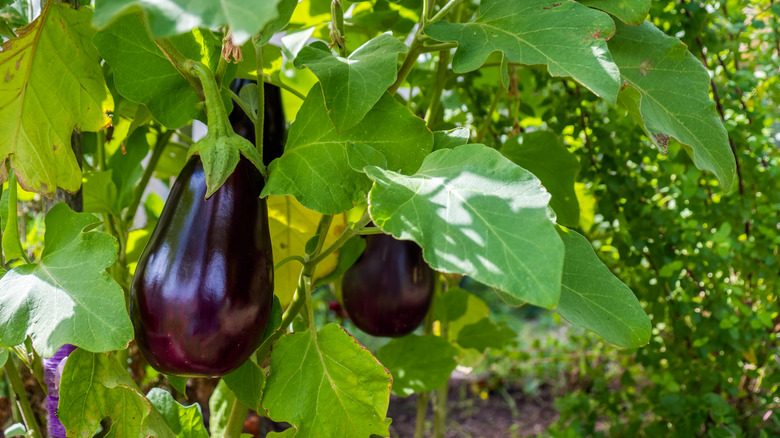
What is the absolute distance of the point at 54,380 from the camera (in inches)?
20.5

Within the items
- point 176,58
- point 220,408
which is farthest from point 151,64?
point 220,408

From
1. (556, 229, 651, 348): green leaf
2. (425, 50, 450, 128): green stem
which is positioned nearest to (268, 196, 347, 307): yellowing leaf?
(425, 50, 450, 128): green stem

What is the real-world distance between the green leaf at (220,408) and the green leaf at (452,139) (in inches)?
13.2

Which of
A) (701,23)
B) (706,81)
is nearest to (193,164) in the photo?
(706,81)

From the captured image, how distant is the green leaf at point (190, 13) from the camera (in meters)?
0.20

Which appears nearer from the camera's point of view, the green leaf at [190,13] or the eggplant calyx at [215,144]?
the green leaf at [190,13]

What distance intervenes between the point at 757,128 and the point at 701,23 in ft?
0.46

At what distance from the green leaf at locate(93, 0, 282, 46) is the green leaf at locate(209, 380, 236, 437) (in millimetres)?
479

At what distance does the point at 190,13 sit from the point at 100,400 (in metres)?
0.34

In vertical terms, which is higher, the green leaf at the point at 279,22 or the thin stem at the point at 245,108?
the green leaf at the point at 279,22

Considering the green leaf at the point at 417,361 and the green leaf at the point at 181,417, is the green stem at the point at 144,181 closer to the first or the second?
the green leaf at the point at 181,417

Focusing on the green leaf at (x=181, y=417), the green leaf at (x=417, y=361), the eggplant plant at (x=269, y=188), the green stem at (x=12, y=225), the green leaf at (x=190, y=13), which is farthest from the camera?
the green leaf at (x=417, y=361)

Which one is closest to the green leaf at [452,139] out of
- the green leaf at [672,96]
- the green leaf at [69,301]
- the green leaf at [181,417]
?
the green leaf at [672,96]

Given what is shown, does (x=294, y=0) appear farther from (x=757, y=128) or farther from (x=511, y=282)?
(x=757, y=128)
